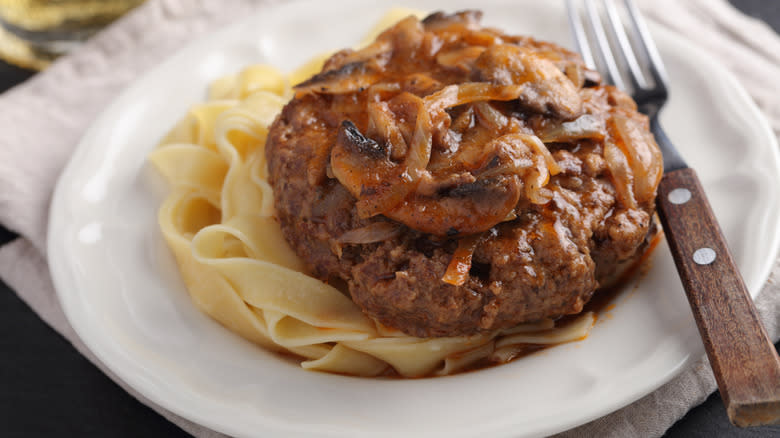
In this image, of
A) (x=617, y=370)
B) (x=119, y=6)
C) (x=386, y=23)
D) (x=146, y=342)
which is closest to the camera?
(x=617, y=370)

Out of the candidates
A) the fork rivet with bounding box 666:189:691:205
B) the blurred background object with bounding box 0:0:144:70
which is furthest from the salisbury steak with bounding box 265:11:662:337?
the blurred background object with bounding box 0:0:144:70

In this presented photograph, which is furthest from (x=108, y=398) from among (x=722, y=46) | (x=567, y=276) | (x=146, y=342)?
(x=722, y=46)

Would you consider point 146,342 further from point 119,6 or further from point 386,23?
point 119,6

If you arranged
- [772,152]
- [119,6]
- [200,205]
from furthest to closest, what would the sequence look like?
[119,6], [200,205], [772,152]

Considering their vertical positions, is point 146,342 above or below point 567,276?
below

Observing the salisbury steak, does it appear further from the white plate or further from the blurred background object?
the blurred background object

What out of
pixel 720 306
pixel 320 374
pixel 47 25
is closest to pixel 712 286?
pixel 720 306

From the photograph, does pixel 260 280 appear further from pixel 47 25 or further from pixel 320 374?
pixel 47 25
